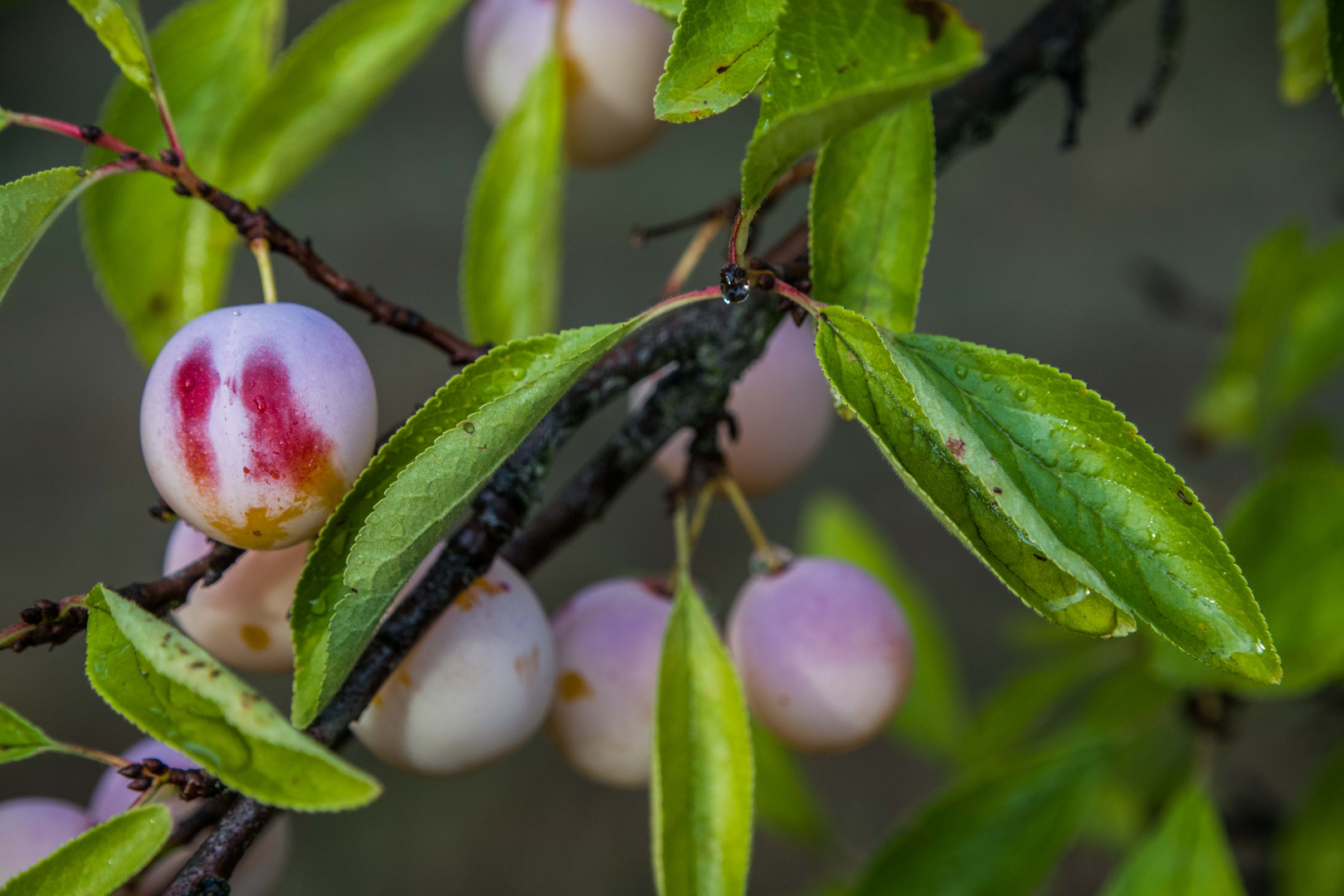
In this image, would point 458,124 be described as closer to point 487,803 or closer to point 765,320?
point 487,803

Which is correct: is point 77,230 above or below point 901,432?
above

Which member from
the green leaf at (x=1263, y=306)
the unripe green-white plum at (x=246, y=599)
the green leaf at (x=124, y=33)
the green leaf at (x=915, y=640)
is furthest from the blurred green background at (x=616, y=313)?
the green leaf at (x=124, y=33)

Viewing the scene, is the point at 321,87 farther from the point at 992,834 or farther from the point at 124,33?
the point at 992,834

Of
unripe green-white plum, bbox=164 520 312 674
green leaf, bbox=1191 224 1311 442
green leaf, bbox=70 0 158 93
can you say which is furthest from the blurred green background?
green leaf, bbox=70 0 158 93

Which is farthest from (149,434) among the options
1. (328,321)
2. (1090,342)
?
(1090,342)

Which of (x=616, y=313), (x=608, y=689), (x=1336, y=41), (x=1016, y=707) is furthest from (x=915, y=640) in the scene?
(x=616, y=313)

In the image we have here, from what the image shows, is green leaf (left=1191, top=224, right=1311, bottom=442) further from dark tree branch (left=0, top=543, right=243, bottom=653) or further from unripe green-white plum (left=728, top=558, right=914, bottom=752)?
dark tree branch (left=0, top=543, right=243, bottom=653)
